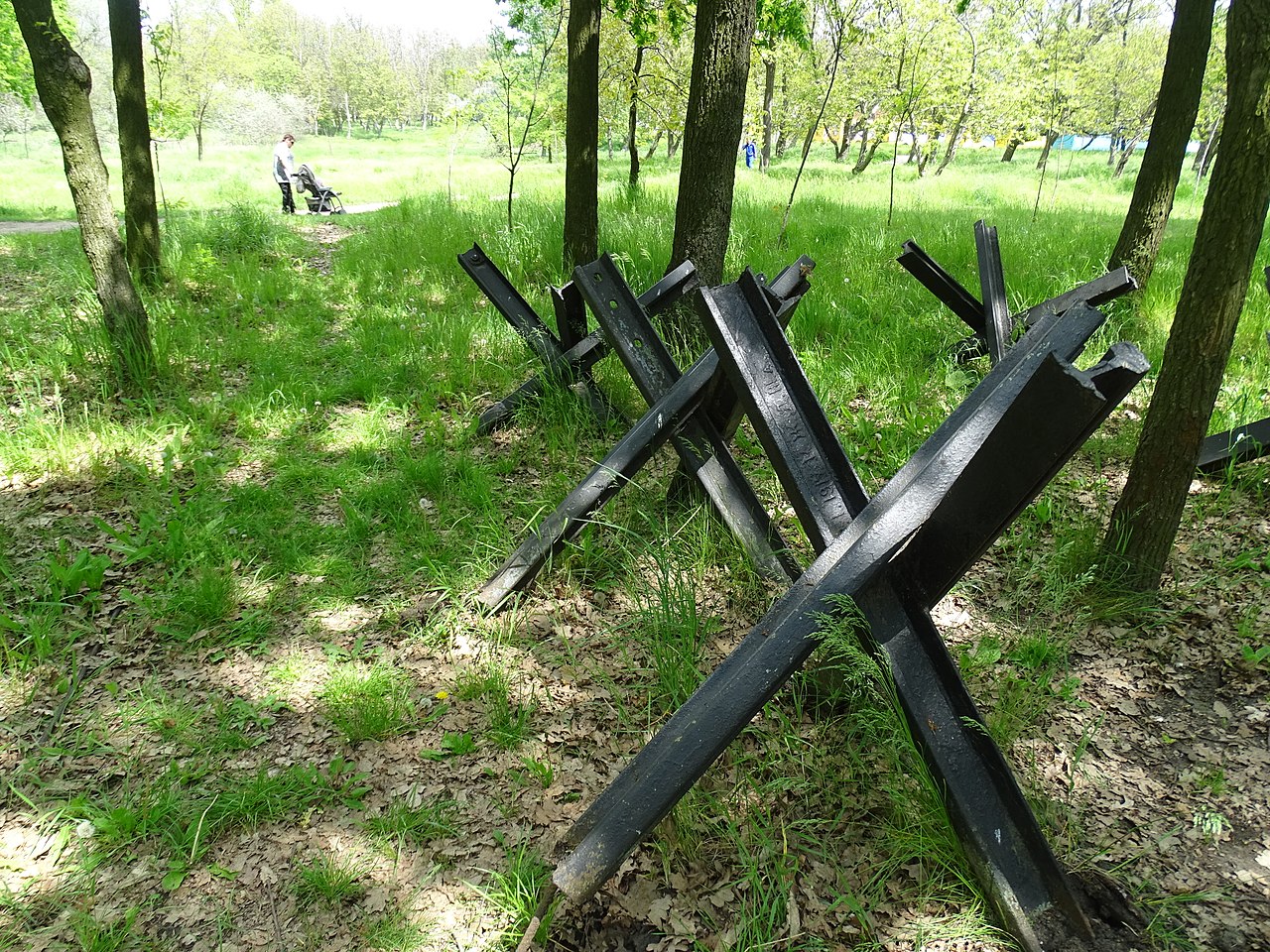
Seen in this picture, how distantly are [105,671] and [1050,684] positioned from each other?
3.67m

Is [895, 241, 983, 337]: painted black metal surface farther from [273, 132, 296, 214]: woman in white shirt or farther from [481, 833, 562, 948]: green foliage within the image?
[273, 132, 296, 214]: woman in white shirt

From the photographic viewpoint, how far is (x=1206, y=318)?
8.29 feet

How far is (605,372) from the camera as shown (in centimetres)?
468

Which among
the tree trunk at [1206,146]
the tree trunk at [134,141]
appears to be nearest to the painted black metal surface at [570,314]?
the tree trunk at [134,141]

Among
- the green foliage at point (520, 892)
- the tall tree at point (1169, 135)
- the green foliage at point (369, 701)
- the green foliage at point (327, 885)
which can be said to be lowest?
Result: the green foliage at point (327, 885)

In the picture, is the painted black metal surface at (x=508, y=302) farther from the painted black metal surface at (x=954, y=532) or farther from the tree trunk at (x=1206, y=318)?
the tree trunk at (x=1206, y=318)

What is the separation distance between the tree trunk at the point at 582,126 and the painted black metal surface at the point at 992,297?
330 centimetres

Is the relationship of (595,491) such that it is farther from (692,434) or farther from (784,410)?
(784,410)

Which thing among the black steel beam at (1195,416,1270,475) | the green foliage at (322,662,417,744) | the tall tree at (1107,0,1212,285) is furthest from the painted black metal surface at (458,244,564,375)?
the tall tree at (1107,0,1212,285)

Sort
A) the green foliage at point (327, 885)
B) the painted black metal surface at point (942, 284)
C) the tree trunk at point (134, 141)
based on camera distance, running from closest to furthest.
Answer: the green foliage at point (327, 885), the painted black metal surface at point (942, 284), the tree trunk at point (134, 141)

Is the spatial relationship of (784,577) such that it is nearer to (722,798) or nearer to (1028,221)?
(722,798)

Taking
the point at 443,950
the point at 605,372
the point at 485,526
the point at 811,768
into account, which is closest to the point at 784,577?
the point at 811,768

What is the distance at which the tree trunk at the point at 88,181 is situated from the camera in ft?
13.9

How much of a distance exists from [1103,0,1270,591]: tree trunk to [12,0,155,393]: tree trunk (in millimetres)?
5678
